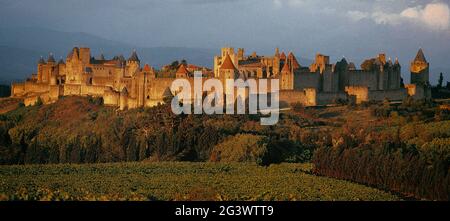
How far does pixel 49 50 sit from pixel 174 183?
72.7 m

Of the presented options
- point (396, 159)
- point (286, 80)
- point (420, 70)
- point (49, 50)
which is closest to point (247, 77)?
point (286, 80)

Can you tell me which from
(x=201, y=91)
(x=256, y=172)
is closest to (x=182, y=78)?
(x=201, y=91)

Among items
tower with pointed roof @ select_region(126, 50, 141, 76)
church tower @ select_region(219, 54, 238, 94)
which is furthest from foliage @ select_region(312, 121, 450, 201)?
tower with pointed roof @ select_region(126, 50, 141, 76)

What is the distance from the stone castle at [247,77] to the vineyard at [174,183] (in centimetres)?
1129

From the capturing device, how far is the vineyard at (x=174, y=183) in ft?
91.4

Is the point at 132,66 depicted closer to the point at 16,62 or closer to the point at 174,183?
the point at 174,183

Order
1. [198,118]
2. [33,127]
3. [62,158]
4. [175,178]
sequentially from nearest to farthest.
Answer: [175,178] → [62,158] → [198,118] → [33,127]

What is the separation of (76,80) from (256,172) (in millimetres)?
23215

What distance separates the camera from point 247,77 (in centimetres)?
4738

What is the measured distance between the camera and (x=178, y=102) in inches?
1788

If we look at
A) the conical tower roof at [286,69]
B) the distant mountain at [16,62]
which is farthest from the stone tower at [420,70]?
the distant mountain at [16,62]

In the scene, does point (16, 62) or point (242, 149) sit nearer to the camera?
point (242, 149)
